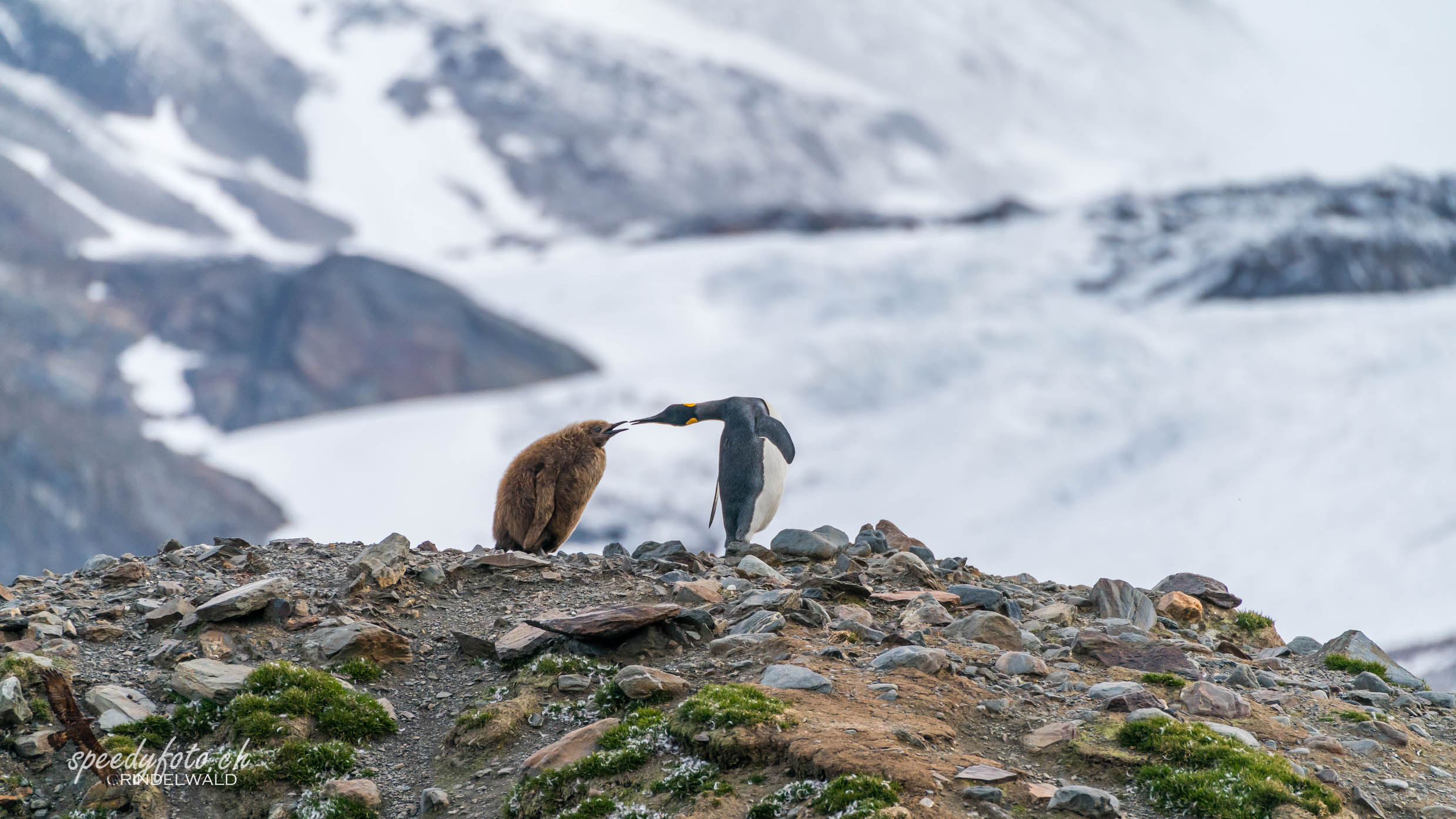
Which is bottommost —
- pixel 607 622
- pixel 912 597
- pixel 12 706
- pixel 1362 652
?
pixel 12 706

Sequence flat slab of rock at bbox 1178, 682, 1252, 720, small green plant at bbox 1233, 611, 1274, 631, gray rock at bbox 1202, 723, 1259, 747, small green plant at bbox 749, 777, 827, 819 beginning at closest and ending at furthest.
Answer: small green plant at bbox 749, 777, 827, 819, gray rock at bbox 1202, 723, 1259, 747, flat slab of rock at bbox 1178, 682, 1252, 720, small green plant at bbox 1233, 611, 1274, 631

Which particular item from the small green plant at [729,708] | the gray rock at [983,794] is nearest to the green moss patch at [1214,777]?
the gray rock at [983,794]

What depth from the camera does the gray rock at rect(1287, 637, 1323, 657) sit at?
485 inches

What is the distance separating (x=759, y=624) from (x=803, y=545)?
3840 mm

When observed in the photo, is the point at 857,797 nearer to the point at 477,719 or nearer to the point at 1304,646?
the point at 477,719

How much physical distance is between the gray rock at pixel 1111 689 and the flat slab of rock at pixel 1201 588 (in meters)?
5.14

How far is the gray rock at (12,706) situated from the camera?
8.43 meters

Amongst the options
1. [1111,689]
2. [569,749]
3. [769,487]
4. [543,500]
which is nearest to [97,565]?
[543,500]

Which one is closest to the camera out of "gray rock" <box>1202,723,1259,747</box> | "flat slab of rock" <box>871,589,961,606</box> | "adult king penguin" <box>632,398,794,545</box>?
"gray rock" <box>1202,723,1259,747</box>

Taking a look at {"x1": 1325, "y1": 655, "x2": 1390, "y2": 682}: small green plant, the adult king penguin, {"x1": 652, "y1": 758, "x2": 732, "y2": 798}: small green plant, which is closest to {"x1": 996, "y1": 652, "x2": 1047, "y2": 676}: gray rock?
{"x1": 652, "y1": 758, "x2": 732, "y2": 798}: small green plant

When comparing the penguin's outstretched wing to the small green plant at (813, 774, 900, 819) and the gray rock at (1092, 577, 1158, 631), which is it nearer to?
the gray rock at (1092, 577, 1158, 631)

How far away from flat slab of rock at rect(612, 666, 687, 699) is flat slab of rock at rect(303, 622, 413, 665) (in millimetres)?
2517

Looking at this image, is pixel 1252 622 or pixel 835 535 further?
pixel 835 535

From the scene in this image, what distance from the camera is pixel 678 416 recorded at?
1738 cm
